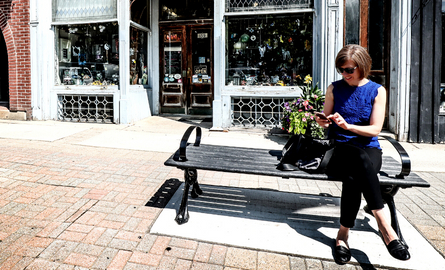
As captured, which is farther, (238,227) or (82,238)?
(238,227)

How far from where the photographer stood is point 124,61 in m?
8.44

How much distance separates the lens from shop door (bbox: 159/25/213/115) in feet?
32.5

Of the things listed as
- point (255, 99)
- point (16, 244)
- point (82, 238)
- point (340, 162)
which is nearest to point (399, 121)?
point (255, 99)

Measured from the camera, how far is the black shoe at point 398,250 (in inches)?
94.5

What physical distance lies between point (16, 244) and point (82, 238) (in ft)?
1.63

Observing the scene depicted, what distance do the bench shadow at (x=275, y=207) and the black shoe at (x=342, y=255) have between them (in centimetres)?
11

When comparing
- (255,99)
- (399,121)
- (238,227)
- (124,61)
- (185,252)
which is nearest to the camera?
(185,252)

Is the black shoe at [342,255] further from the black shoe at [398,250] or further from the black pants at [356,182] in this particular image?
the black shoe at [398,250]

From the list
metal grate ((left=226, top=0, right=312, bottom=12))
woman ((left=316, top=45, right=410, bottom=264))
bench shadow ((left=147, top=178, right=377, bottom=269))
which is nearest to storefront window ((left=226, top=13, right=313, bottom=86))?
metal grate ((left=226, top=0, right=312, bottom=12))

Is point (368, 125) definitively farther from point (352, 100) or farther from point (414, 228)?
point (414, 228)

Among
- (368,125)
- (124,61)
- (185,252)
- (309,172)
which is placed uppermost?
(124,61)

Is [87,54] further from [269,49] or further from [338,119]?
[338,119]

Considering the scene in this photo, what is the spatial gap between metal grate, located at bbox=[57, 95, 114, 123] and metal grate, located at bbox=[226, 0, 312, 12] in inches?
154

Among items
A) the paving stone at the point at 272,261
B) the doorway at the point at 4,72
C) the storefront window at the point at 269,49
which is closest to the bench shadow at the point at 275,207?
the paving stone at the point at 272,261
